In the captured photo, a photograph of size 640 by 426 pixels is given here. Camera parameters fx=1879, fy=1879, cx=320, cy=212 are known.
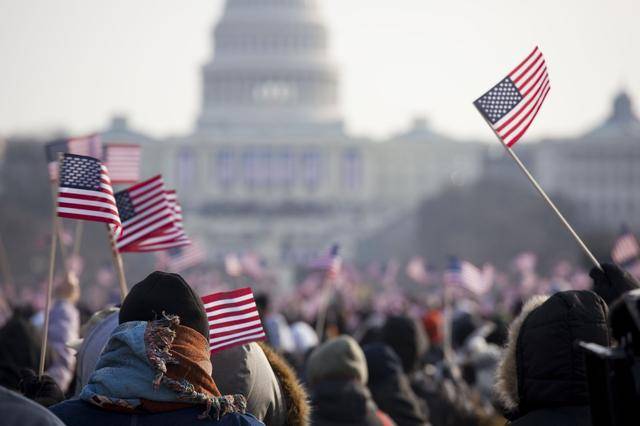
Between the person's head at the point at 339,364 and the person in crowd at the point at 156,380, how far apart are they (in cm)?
293

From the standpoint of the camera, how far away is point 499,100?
30.0 ft

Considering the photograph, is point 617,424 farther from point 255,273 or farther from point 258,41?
point 258,41

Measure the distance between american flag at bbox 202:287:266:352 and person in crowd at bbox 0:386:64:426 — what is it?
90.5 inches

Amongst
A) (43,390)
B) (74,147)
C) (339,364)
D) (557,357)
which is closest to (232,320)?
(43,390)

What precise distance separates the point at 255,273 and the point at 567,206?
6250cm

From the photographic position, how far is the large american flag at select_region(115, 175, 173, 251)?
1054 centimetres

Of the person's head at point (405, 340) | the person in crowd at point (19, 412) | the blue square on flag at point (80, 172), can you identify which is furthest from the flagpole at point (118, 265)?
the person's head at point (405, 340)

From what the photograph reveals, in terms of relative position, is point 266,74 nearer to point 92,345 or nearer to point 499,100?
point 499,100

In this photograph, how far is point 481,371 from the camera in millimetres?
14031

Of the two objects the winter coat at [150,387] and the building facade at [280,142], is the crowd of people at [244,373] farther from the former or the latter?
the building facade at [280,142]

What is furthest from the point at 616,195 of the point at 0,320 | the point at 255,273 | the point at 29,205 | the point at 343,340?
the point at 343,340

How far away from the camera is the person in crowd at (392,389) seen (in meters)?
10.2

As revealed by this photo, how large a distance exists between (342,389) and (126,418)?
10.5ft

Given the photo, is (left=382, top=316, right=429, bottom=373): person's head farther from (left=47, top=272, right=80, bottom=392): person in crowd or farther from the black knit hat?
the black knit hat
